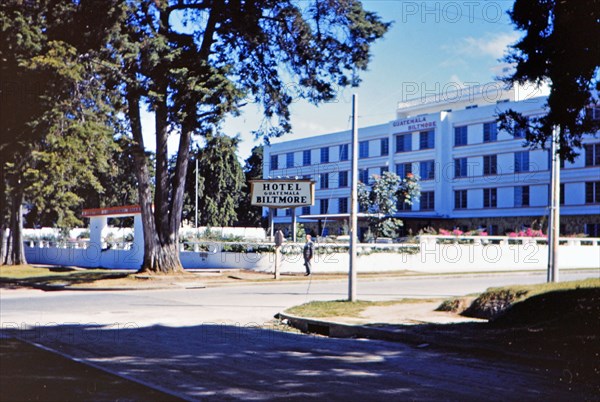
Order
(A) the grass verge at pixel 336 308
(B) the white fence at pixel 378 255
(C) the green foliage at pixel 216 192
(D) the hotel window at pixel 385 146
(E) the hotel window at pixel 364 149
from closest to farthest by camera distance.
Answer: (A) the grass verge at pixel 336 308 < (B) the white fence at pixel 378 255 < (D) the hotel window at pixel 385 146 < (E) the hotel window at pixel 364 149 < (C) the green foliage at pixel 216 192

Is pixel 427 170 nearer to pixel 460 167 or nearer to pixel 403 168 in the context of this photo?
pixel 403 168

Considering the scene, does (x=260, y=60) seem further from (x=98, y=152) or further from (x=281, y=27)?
(x=98, y=152)

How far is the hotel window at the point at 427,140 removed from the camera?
65750 millimetres

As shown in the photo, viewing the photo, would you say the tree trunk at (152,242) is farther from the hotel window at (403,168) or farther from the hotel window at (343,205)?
the hotel window at (343,205)

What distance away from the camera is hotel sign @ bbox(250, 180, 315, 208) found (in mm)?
29500

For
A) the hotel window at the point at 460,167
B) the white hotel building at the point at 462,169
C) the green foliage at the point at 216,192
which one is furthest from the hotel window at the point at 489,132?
the green foliage at the point at 216,192

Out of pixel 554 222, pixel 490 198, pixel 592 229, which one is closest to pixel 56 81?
pixel 554 222

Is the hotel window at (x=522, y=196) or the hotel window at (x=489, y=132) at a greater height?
the hotel window at (x=489, y=132)

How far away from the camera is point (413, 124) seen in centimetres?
6688

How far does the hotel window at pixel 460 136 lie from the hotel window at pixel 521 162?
515 cm

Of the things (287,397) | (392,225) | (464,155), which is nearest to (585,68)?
(287,397)

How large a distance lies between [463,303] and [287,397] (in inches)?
394

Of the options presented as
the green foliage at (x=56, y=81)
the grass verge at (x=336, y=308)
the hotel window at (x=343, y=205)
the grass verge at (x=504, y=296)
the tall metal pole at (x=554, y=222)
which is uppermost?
the green foliage at (x=56, y=81)

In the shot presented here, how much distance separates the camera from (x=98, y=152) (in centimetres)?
2675
